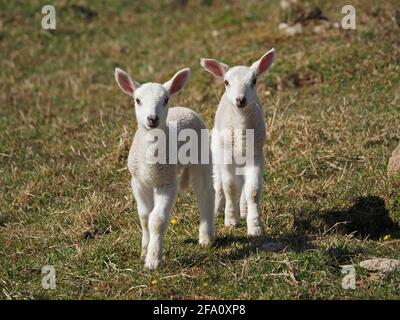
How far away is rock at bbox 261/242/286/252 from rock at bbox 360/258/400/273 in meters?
0.77

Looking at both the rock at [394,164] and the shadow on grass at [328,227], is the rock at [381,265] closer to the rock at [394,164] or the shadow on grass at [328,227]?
the shadow on grass at [328,227]

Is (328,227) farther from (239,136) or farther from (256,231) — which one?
(239,136)

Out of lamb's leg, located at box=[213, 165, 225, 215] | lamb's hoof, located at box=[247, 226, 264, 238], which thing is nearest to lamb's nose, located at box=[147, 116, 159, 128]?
lamb's hoof, located at box=[247, 226, 264, 238]

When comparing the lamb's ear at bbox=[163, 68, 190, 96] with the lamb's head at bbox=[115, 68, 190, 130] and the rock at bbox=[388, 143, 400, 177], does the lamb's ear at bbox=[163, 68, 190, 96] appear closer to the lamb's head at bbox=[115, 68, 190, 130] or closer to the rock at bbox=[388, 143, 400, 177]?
the lamb's head at bbox=[115, 68, 190, 130]

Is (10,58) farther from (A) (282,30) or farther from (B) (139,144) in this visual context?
(B) (139,144)

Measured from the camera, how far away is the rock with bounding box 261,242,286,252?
7.16 meters

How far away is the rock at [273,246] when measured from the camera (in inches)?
282

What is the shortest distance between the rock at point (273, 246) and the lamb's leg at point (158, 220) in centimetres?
99

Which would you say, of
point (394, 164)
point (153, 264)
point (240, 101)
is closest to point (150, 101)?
point (240, 101)

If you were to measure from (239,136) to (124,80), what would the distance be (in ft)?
4.40

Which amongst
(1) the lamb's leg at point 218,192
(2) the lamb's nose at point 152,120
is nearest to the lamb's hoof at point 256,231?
(1) the lamb's leg at point 218,192

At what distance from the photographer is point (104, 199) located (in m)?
8.62

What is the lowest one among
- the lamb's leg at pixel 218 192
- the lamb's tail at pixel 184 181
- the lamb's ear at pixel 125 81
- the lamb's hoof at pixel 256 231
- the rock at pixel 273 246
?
the rock at pixel 273 246

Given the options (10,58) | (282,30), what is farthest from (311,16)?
(10,58)
